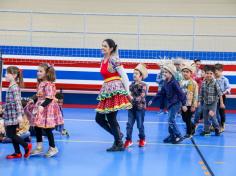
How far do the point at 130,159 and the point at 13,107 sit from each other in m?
1.94

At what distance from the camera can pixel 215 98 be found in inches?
345

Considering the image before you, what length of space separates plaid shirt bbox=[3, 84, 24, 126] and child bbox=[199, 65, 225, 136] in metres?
3.88

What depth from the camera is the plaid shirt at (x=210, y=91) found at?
8688mm

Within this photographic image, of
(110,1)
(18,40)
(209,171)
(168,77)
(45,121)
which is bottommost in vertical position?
(209,171)

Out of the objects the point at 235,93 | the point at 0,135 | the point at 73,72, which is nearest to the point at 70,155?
the point at 0,135

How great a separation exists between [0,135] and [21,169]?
1.80 metres

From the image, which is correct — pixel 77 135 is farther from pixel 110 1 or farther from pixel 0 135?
pixel 110 1

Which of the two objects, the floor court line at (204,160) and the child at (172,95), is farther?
the child at (172,95)

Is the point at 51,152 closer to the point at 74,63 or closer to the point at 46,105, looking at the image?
the point at 46,105

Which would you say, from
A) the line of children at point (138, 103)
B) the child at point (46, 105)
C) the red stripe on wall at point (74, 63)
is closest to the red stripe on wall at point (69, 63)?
the red stripe on wall at point (74, 63)

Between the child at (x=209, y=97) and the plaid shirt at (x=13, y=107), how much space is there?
12.7 ft

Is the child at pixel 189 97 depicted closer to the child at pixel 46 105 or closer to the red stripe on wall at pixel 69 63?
the child at pixel 46 105

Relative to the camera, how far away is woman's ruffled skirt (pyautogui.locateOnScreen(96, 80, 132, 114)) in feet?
23.0

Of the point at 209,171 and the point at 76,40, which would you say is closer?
the point at 209,171
